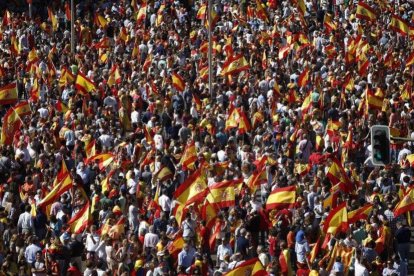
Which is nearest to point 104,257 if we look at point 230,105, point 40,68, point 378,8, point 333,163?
point 333,163

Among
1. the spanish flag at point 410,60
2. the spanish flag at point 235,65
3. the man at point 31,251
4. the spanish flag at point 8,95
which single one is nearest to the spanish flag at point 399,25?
the spanish flag at point 410,60

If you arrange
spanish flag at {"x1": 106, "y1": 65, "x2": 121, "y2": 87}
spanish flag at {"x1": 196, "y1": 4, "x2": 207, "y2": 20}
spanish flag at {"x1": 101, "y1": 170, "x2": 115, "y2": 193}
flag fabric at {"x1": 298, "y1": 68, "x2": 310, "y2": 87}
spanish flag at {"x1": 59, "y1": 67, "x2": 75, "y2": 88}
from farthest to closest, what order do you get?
spanish flag at {"x1": 196, "y1": 4, "x2": 207, "y2": 20}
spanish flag at {"x1": 106, "y1": 65, "x2": 121, "y2": 87}
spanish flag at {"x1": 59, "y1": 67, "x2": 75, "y2": 88}
flag fabric at {"x1": 298, "y1": 68, "x2": 310, "y2": 87}
spanish flag at {"x1": 101, "y1": 170, "x2": 115, "y2": 193}

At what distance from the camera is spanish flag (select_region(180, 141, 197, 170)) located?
36.8 m

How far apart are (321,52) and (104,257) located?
62.8 ft

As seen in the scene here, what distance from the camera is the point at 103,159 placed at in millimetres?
37531

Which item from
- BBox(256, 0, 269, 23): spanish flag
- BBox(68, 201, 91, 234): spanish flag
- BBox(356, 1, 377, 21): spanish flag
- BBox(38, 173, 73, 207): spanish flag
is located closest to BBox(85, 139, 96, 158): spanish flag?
BBox(38, 173, 73, 207): spanish flag

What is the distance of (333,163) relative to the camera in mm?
35062

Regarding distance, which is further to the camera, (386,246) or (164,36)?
(164,36)

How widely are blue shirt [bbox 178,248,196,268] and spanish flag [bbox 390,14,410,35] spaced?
67.1 feet

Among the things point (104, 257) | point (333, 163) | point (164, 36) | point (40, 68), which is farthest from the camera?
point (164, 36)

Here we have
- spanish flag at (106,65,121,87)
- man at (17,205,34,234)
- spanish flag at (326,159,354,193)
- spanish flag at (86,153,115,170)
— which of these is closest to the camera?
man at (17,205,34,234)

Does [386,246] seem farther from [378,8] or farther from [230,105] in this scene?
[378,8]

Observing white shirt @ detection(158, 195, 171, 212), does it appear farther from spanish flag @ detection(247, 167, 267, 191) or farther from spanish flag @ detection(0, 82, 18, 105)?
spanish flag @ detection(0, 82, 18, 105)

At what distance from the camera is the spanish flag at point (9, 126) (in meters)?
39.9
